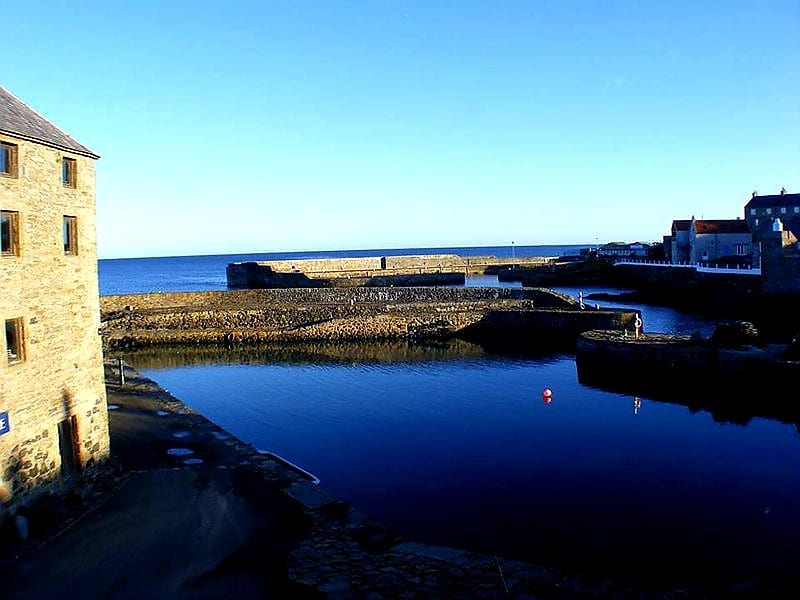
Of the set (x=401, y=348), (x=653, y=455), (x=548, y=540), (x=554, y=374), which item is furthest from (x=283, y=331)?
(x=548, y=540)

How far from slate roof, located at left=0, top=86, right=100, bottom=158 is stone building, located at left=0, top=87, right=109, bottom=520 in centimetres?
3

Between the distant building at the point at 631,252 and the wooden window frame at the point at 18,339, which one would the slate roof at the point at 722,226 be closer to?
the distant building at the point at 631,252

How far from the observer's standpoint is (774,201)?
247ft

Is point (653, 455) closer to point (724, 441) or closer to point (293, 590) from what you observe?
point (724, 441)

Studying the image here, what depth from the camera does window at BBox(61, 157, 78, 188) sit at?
13.2 meters

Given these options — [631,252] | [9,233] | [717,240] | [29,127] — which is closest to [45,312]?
[9,233]

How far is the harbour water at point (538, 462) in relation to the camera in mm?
12250

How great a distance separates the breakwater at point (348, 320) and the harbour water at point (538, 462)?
9.27 meters

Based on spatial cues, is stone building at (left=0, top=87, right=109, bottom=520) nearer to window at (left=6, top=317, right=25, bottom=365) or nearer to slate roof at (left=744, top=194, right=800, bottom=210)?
window at (left=6, top=317, right=25, bottom=365)

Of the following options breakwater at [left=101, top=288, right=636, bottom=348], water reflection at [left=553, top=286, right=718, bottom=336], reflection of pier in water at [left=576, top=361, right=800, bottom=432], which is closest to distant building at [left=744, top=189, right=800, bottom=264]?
water reflection at [left=553, top=286, right=718, bottom=336]

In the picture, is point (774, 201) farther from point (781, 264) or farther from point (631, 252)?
point (631, 252)

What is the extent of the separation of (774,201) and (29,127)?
79.9 metres

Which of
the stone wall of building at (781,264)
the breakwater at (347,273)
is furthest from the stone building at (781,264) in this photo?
the breakwater at (347,273)

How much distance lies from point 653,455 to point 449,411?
738cm
